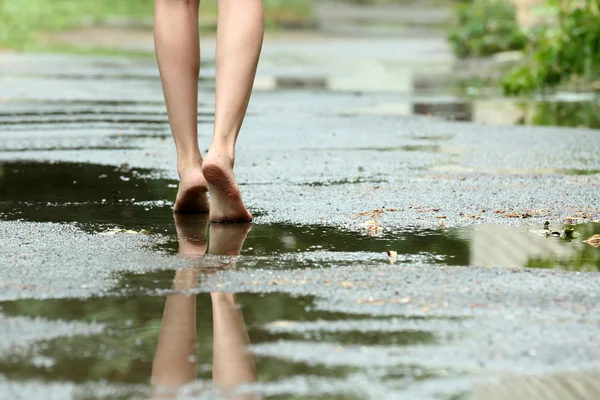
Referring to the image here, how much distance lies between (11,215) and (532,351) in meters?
2.59

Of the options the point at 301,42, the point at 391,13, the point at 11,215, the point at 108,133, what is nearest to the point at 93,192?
the point at 11,215

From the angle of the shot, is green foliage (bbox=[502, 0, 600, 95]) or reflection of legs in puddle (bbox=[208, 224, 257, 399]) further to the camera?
green foliage (bbox=[502, 0, 600, 95])

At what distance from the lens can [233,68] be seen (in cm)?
482

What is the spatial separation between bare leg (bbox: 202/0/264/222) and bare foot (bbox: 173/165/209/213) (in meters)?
0.22

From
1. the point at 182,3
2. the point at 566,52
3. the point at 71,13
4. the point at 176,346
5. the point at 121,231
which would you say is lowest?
the point at 71,13

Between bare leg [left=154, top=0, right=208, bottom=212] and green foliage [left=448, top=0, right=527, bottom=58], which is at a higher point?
bare leg [left=154, top=0, right=208, bottom=212]

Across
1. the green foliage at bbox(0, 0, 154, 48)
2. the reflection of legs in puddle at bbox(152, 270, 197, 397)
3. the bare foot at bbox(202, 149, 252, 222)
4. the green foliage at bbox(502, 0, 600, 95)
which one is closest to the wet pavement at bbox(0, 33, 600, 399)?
the reflection of legs in puddle at bbox(152, 270, 197, 397)

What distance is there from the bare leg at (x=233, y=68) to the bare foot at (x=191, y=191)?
0.22 metres

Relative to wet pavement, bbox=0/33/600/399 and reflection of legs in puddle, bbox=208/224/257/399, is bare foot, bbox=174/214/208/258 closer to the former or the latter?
wet pavement, bbox=0/33/600/399

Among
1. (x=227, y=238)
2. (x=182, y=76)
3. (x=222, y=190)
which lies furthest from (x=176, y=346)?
(x=182, y=76)

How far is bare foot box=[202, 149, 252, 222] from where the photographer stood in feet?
14.9

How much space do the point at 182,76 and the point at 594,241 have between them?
173 centimetres

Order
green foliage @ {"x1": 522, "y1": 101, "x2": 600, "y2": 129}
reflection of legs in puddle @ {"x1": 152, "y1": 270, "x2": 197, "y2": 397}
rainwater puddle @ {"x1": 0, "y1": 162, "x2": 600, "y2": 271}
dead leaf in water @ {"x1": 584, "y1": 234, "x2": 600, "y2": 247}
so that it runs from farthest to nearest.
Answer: green foliage @ {"x1": 522, "y1": 101, "x2": 600, "y2": 129} < dead leaf in water @ {"x1": 584, "y1": 234, "x2": 600, "y2": 247} < rainwater puddle @ {"x1": 0, "y1": 162, "x2": 600, "y2": 271} < reflection of legs in puddle @ {"x1": 152, "y1": 270, "x2": 197, "y2": 397}

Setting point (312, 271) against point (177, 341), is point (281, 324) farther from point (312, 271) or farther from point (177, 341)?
point (312, 271)
